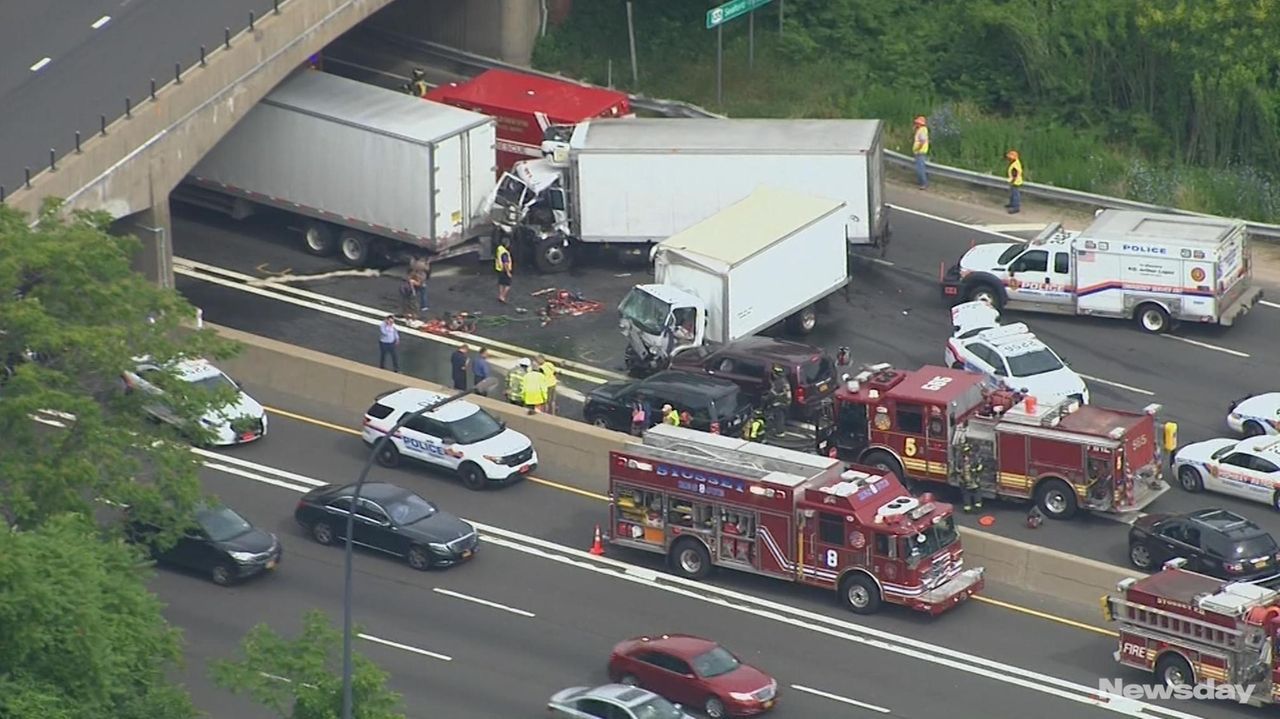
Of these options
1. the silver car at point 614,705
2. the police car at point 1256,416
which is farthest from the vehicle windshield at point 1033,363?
the silver car at point 614,705

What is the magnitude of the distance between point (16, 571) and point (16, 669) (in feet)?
4.61

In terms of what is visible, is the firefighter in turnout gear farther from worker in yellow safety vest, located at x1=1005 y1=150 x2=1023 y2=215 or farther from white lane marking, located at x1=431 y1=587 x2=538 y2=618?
worker in yellow safety vest, located at x1=1005 y1=150 x2=1023 y2=215

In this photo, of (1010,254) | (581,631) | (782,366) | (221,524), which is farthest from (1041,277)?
(221,524)

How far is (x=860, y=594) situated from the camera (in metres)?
45.3

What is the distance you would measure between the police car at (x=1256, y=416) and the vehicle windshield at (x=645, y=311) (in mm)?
10961

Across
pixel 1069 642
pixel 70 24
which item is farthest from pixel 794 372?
pixel 70 24

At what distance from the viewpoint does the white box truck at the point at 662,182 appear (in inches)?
2283

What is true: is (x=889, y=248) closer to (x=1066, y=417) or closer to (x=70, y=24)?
(x=1066, y=417)

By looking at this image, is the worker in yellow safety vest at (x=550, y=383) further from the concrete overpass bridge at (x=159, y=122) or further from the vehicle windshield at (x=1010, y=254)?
the vehicle windshield at (x=1010, y=254)

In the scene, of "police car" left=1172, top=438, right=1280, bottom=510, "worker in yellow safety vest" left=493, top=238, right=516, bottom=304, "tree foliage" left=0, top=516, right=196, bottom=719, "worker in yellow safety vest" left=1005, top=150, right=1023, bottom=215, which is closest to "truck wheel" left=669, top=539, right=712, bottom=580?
"police car" left=1172, top=438, right=1280, bottom=510

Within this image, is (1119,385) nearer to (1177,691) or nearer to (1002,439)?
(1002,439)

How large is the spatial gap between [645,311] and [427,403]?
19.5ft

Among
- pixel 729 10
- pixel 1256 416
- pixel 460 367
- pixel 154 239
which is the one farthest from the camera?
pixel 729 10

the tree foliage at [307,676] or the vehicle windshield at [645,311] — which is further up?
the tree foliage at [307,676]
